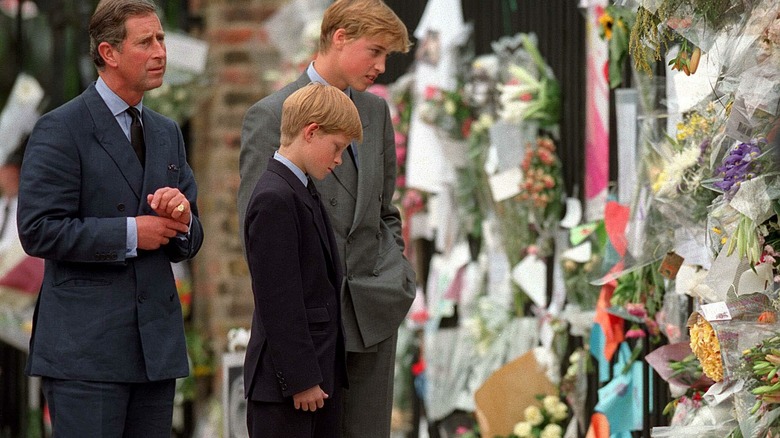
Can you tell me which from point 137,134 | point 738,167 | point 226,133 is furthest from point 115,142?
point 226,133

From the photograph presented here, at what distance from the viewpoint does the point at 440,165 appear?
6.03 meters

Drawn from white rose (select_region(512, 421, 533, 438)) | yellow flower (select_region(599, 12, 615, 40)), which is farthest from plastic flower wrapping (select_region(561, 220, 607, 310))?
yellow flower (select_region(599, 12, 615, 40))

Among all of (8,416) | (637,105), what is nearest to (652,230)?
(637,105)

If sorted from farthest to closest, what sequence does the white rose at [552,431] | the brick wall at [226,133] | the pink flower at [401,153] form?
the brick wall at [226,133] → the pink flower at [401,153] → the white rose at [552,431]

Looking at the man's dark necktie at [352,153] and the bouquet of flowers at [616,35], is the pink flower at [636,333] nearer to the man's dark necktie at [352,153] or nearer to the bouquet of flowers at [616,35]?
the bouquet of flowers at [616,35]

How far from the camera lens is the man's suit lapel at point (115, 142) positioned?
10.9ft

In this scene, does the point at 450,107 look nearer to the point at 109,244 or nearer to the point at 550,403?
the point at 550,403

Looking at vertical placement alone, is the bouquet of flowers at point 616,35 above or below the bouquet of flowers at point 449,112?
above

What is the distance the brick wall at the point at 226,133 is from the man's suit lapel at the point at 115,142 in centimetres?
373

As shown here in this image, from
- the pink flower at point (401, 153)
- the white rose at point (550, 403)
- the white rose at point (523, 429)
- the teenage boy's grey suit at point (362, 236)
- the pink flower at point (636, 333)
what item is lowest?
the white rose at point (523, 429)

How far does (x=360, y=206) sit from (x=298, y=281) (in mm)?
512

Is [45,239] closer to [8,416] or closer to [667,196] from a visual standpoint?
[667,196]

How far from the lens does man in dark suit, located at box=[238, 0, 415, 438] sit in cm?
349

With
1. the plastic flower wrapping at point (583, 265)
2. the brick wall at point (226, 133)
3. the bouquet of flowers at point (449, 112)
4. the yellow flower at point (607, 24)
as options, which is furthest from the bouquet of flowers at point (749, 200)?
the brick wall at point (226, 133)
